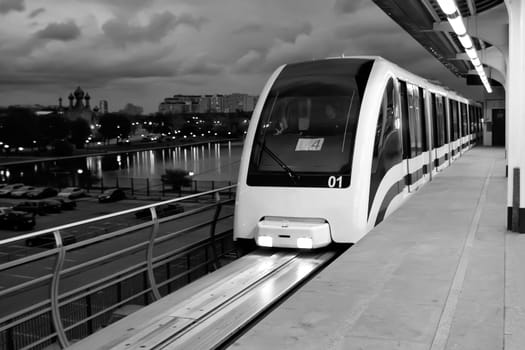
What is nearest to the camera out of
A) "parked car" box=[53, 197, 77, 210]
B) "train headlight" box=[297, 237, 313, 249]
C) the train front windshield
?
"train headlight" box=[297, 237, 313, 249]

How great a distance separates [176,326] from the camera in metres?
5.71

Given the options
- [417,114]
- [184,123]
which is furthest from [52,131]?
[417,114]

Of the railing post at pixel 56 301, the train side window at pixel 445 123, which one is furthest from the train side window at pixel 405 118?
the train side window at pixel 445 123

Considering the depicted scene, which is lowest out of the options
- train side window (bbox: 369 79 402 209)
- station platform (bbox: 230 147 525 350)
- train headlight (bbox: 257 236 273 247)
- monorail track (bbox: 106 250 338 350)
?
monorail track (bbox: 106 250 338 350)

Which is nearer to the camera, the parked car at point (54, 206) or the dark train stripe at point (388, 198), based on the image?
the dark train stripe at point (388, 198)

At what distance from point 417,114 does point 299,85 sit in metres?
4.39

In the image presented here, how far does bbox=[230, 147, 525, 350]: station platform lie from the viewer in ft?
14.8

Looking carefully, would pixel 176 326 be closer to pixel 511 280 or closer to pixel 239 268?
pixel 239 268

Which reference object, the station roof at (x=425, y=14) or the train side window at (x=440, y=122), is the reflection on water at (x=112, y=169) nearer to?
the station roof at (x=425, y=14)

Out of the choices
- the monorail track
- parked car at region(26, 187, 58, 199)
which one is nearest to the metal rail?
the monorail track

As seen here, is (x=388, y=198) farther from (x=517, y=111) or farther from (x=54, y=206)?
(x=54, y=206)

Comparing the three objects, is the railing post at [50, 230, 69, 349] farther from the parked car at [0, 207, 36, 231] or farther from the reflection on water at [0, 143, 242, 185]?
the reflection on water at [0, 143, 242, 185]

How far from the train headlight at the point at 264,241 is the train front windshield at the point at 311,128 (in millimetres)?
870

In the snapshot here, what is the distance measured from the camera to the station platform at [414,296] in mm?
4500
